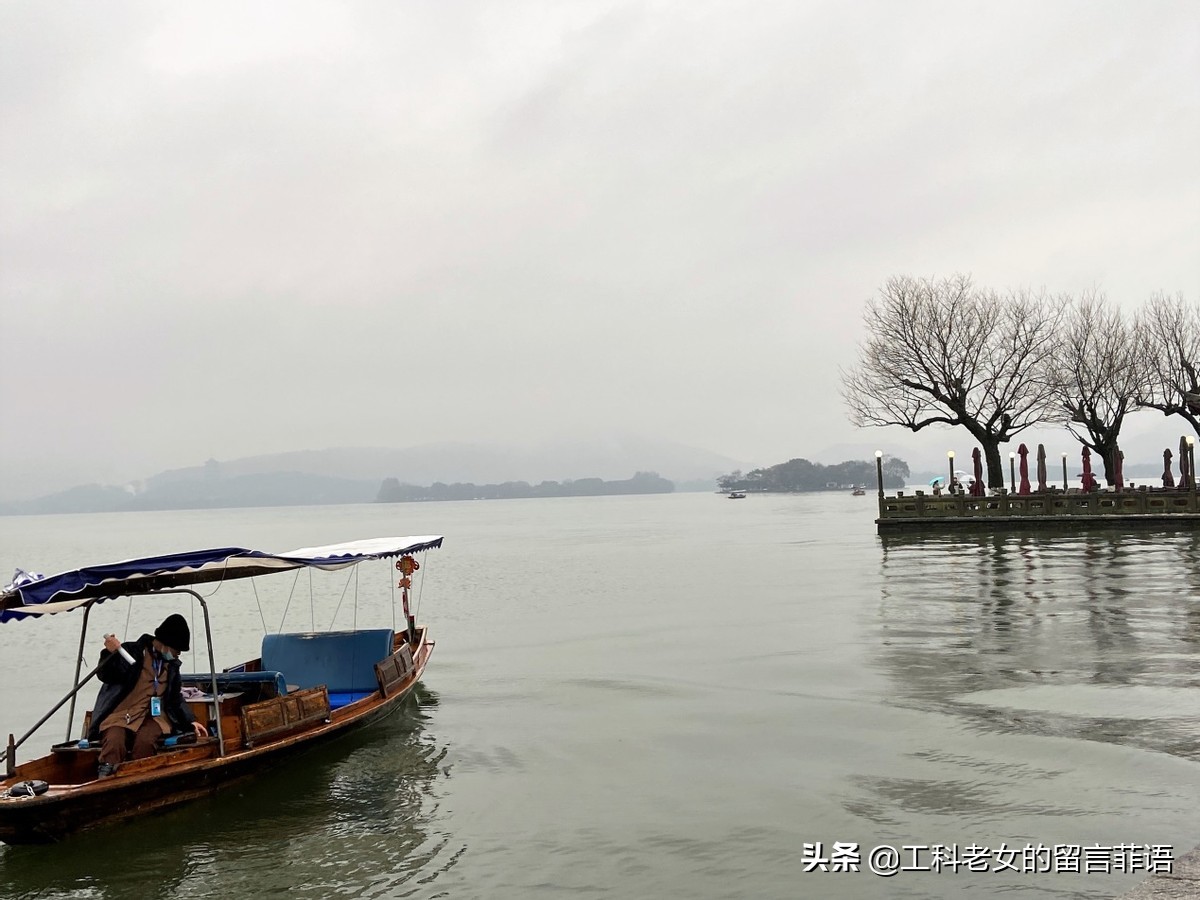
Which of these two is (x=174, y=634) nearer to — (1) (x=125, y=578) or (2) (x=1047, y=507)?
(1) (x=125, y=578)

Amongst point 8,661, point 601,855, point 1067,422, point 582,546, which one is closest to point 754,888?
point 601,855

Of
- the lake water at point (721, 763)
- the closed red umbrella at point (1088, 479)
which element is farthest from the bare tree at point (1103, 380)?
the lake water at point (721, 763)

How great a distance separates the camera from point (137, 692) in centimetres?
1108

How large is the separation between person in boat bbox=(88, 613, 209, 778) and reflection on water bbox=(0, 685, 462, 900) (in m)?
0.85

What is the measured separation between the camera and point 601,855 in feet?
31.9

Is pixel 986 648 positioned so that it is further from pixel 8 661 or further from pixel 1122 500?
pixel 1122 500

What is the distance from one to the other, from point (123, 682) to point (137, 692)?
0.23 metres

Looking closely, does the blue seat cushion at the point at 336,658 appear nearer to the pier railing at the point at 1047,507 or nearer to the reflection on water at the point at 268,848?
the reflection on water at the point at 268,848

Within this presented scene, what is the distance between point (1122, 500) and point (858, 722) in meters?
41.4

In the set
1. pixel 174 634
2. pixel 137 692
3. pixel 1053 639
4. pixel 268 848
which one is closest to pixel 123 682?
pixel 137 692

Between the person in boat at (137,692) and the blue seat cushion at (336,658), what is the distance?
4.39 m

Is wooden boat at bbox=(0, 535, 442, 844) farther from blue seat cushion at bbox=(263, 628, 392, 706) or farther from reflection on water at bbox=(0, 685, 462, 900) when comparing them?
reflection on water at bbox=(0, 685, 462, 900)

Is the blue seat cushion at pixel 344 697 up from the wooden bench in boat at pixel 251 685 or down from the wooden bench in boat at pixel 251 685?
down

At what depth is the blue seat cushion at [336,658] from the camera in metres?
15.9
